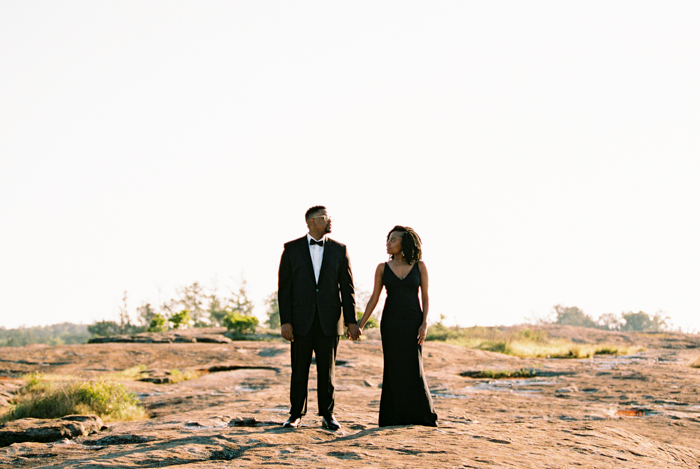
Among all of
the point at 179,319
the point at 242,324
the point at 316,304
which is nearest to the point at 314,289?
the point at 316,304

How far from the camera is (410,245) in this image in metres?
5.51

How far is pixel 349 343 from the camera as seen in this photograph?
19984 millimetres

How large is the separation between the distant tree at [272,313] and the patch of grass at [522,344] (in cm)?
1463

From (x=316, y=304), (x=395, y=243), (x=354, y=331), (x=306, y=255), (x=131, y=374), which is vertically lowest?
(x=131, y=374)

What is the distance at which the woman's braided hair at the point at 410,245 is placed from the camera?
5.51 meters

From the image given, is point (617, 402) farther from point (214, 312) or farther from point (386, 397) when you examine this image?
point (214, 312)

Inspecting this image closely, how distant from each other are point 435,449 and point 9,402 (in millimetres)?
8638

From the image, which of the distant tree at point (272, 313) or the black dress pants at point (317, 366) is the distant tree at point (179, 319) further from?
Result: the black dress pants at point (317, 366)

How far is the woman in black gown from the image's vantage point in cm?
539

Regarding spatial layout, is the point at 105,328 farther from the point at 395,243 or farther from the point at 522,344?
the point at 395,243

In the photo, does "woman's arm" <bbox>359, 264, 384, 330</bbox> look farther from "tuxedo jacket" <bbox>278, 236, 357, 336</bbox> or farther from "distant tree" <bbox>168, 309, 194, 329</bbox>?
"distant tree" <bbox>168, 309, 194, 329</bbox>

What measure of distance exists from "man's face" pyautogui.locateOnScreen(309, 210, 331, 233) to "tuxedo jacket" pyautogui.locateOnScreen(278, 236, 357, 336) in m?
0.12

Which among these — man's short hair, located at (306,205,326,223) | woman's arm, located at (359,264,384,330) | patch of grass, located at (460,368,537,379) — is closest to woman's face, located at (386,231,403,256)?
woman's arm, located at (359,264,384,330)

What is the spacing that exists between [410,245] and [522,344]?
68.9 feet
